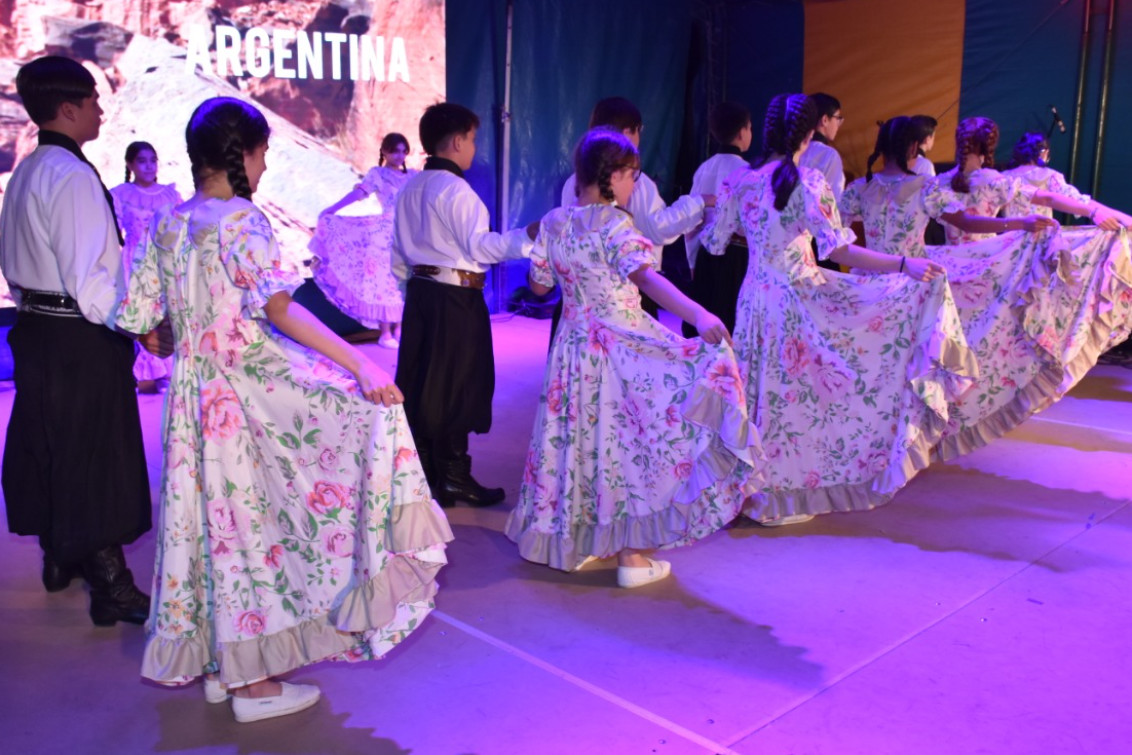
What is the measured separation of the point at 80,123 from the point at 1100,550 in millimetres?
3536

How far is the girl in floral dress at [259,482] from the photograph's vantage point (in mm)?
2508

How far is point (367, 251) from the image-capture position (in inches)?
300

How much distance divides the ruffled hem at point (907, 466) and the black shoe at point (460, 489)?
1018 mm

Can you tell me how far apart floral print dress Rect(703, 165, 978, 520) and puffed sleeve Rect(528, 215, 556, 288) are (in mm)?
899

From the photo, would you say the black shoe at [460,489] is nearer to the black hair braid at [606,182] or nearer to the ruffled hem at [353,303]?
the black hair braid at [606,182]

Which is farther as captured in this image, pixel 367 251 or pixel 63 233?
pixel 367 251

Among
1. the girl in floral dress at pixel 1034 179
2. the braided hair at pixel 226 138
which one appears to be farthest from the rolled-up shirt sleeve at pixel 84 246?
the girl in floral dress at pixel 1034 179

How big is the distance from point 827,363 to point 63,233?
8.30 feet

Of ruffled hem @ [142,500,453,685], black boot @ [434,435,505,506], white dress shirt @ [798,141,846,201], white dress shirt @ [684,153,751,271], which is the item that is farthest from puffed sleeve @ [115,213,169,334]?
white dress shirt @ [798,141,846,201]

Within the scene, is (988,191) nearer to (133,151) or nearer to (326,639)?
(326,639)

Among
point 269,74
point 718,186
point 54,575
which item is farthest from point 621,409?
point 269,74

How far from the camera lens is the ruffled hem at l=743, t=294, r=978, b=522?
3.70m

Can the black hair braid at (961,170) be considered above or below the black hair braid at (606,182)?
above

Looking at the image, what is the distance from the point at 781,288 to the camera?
3926mm
